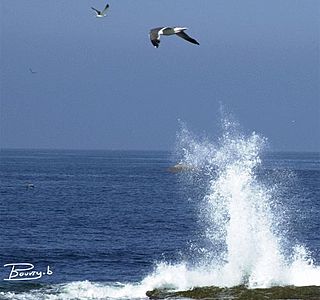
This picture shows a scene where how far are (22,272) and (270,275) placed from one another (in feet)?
48.1

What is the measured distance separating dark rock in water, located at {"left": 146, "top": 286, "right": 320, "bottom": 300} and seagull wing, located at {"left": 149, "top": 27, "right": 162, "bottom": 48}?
17.6 m

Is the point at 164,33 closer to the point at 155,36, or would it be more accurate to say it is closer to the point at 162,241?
the point at 155,36

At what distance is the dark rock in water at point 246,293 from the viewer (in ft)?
112

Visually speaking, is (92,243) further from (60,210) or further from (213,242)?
(60,210)

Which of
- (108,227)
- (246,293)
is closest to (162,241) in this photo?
(108,227)

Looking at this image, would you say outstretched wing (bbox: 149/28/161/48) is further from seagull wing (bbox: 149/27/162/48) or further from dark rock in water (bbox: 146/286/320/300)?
dark rock in water (bbox: 146/286/320/300)

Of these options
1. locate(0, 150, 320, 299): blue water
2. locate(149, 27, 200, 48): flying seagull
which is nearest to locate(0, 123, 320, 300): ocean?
locate(0, 150, 320, 299): blue water

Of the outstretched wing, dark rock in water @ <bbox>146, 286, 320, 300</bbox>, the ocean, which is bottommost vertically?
dark rock in water @ <bbox>146, 286, 320, 300</bbox>

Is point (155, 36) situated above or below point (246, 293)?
above

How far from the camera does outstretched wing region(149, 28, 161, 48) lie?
731 inches

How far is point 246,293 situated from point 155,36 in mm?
18256

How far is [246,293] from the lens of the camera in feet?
114

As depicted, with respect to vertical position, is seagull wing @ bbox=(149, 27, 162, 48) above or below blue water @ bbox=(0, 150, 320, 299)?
below

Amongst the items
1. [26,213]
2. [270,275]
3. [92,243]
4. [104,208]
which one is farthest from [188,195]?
[270,275]
